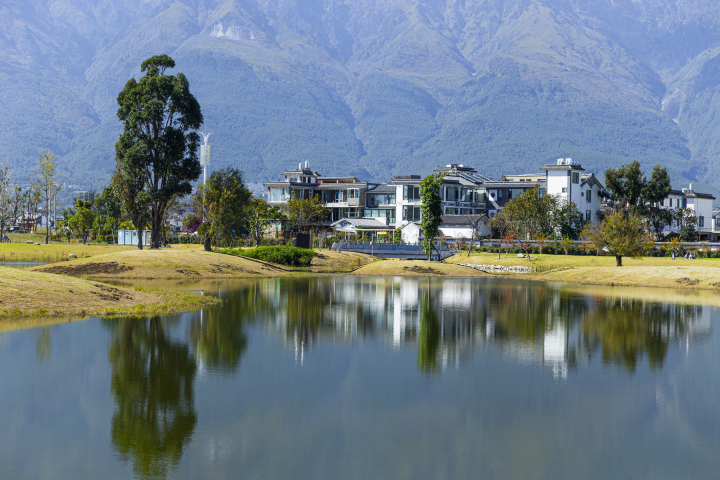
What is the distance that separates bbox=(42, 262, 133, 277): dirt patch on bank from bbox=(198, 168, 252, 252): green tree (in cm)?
2246

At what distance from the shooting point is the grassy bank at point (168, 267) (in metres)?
49.8

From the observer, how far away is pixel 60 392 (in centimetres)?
1744

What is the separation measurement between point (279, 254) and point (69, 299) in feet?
119

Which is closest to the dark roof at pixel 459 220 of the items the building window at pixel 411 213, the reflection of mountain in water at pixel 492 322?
the building window at pixel 411 213

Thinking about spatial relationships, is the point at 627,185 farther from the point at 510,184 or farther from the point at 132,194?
the point at 132,194

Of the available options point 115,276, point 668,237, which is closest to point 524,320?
point 115,276

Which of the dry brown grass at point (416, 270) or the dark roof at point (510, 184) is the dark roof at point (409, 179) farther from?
the dry brown grass at point (416, 270)

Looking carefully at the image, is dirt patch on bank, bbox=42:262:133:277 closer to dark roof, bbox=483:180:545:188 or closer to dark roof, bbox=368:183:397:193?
dark roof, bbox=368:183:397:193

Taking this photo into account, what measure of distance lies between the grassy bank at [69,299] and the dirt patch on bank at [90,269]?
1519 centimetres

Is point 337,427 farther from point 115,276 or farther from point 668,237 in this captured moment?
point 668,237

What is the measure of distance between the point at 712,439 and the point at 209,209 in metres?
66.5

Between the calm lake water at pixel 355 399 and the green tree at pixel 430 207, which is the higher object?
the green tree at pixel 430 207

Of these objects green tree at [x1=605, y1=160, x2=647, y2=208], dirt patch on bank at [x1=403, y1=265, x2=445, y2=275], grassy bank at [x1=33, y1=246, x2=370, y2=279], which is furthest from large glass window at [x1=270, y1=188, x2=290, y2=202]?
dirt patch on bank at [x1=403, y1=265, x2=445, y2=275]

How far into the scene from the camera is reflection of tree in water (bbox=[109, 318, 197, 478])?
45.5 feet
